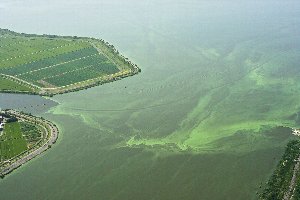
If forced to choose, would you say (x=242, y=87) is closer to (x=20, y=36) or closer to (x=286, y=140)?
(x=286, y=140)

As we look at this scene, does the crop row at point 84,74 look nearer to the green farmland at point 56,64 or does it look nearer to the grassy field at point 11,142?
the green farmland at point 56,64

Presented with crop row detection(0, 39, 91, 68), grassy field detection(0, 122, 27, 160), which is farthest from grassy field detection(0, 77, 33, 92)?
grassy field detection(0, 122, 27, 160)

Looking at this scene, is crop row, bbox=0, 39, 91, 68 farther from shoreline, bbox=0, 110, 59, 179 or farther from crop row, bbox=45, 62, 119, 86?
shoreline, bbox=0, 110, 59, 179

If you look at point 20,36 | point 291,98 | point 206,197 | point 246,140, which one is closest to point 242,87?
point 291,98

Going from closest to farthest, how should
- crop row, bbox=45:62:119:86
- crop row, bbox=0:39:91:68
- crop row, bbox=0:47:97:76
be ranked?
crop row, bbox=45:62:119:86 → crop row, bbox=0:47:97:76 → crop row, bbox=0:39:91:68

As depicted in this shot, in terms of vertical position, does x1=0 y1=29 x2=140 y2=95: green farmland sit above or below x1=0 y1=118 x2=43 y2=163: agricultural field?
above

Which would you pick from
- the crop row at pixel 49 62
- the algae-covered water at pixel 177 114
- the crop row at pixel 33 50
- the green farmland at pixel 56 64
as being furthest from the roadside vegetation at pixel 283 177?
the crop row at pixel 33 50
